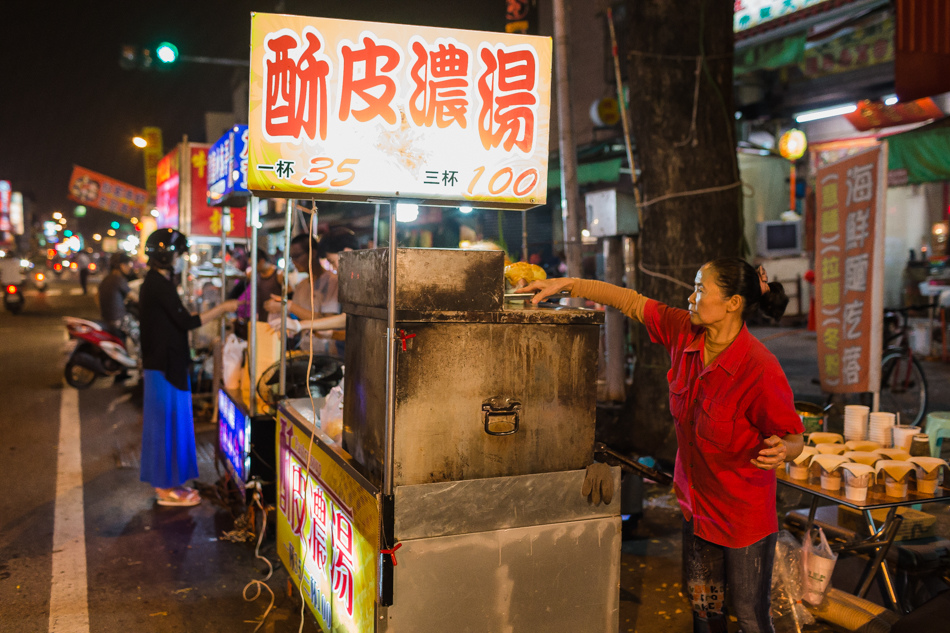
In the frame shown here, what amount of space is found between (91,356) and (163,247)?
714 centimetres

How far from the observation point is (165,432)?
5.24 metres

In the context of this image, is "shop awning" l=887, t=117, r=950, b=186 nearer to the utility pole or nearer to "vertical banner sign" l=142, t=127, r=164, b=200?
the utility pole

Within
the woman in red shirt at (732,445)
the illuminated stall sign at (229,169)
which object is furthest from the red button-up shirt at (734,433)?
the illuminated stall sign at (229,169)

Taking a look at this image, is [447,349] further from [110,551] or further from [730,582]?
[110,551]

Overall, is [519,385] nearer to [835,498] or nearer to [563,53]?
[835,498]

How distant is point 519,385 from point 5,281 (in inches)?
1154

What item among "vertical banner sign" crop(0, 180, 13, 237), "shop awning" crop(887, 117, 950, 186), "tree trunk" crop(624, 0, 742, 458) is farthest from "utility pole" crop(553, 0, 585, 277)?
"vertical banner sign" crop(0, 180, 13, 237)

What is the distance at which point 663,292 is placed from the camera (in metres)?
6.24

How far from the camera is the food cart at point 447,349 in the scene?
2.34m

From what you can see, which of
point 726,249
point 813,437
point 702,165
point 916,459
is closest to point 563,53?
point 702,165

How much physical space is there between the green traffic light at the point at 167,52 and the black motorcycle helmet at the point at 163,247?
740 centimetres

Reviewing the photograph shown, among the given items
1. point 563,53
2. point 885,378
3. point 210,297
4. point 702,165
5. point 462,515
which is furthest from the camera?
point 210,297

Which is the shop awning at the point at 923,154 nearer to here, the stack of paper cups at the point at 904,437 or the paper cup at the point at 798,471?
the stack of paper cups at the point at 904,437

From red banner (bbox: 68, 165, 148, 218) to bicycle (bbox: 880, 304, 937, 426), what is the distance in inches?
1103
